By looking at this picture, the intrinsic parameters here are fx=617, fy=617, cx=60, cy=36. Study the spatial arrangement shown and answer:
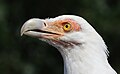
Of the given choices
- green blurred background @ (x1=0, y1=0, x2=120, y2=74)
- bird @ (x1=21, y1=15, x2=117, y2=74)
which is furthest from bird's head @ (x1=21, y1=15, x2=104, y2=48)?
green blurred background @ (x1=0, y1=0, x2=120, y2=74)

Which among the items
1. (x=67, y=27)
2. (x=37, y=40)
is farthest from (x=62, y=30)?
(x=37, y=40)

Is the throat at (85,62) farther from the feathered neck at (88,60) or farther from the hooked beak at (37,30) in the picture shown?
the hooked beak at (37,30)

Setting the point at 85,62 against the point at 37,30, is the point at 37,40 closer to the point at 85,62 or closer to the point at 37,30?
the point at 37,30

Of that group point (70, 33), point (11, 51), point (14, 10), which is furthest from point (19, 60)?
point (70, 33)

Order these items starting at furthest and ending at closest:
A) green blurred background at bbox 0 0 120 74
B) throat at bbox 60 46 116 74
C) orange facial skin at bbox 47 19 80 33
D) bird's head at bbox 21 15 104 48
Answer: green blurred background at bbox 0 0 120 74 < orange facial skin at bbox 47 19 80 33 < bird's head at bbox 21 15 104 48 < throat at bbox 60 46 116 74

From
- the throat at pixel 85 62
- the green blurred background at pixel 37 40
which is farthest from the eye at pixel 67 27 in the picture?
the green blurred background at pixel 37 40

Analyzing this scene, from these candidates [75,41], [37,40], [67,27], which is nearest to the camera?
[75,41]

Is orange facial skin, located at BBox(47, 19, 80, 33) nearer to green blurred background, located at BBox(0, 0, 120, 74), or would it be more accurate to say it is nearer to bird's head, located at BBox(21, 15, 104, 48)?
bird's head, located at BBox(21, 15, 104, 48)
